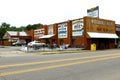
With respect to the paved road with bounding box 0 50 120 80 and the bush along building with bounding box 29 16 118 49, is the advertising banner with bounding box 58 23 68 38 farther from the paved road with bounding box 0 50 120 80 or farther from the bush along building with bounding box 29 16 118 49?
the paved road with bounding box 0 50 120 80

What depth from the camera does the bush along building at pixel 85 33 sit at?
45562 millimetres

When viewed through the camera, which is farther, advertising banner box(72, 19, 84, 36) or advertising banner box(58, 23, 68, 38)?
advertising banner box(58, 23, 68, 38)

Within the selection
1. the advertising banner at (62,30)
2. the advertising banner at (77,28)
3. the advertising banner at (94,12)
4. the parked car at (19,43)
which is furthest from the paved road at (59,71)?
the parked car at (19,43)

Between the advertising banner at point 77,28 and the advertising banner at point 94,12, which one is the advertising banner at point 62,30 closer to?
the advertising banner at point 77,28

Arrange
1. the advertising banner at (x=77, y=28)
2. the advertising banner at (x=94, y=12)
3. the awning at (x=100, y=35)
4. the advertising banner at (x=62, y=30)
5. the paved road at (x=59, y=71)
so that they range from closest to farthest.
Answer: the paved road at (x=59, y=71)
the awning at (x=100, y=35)
the advertising banner at (x=77, y=28)
the advertising banner at (x=62, y=30)
the advertising banner at (x=94, y=12)

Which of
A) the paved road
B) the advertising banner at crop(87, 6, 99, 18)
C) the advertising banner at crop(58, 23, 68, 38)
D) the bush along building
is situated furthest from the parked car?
the paved road

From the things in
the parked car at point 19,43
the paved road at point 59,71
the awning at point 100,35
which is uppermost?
the awning at point 100,35

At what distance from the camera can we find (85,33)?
4531 cm

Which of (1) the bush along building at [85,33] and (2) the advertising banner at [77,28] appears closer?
(1) the bush along building at [85,33]

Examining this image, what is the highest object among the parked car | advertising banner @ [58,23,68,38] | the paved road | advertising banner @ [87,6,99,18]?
advertising banner @ [87,6,99,18]

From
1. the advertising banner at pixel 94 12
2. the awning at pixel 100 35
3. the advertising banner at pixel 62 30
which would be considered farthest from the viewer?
the advertising banner at pixel 94 12

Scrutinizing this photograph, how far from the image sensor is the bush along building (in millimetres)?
45562

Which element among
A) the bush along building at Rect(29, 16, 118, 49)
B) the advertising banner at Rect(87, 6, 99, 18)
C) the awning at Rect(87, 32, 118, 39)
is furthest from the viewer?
the advertising banner at Rect(87, 6, 99, 18)

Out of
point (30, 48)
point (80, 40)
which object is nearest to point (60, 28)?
point (80, 40)
